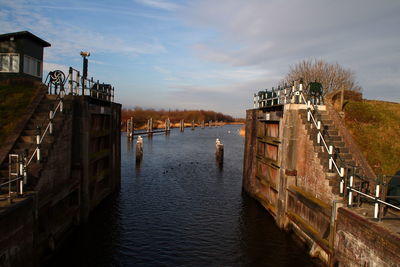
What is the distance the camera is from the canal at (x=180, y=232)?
12.4 metres

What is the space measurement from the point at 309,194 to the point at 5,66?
69.1ft

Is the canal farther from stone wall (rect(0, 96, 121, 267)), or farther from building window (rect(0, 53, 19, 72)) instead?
building window (rect(0, 53, 19, 72))

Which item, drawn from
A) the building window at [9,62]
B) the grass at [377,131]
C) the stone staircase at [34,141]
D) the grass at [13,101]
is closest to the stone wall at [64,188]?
the stone staircase at [34,141]

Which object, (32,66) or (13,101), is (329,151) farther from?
(32,66)

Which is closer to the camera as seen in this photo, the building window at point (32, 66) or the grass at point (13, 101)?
the grass at point (13, 101)

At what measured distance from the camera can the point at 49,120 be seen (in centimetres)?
1311

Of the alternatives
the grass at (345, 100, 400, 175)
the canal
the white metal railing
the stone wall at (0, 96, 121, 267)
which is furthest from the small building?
the grass at (345, 100, 400, 175)

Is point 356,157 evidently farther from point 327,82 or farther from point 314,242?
point 327,82

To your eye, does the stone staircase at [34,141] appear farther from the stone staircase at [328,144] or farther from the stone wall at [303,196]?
the stone staircase at [328,144]

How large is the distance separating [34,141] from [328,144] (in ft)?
41.2

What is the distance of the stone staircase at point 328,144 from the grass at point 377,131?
6.85 metres

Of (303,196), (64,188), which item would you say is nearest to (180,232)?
(64,188)

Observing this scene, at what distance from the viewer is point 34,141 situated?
1244 cm

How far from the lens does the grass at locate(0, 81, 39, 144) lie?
13508 mm
